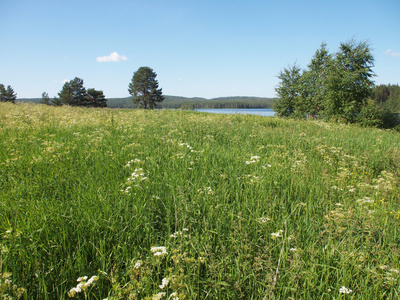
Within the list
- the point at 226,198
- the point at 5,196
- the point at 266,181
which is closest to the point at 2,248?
the point at 5,196

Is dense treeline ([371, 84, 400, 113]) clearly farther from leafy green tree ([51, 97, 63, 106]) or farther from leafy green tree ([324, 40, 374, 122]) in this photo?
leafy green tree ([51, 97, 63, 106])

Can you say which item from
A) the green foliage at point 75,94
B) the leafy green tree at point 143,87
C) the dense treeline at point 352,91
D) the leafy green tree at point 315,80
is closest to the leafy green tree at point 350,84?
the dense treeline at point 352,91

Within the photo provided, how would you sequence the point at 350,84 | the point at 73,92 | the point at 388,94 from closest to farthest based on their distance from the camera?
1. the point at 350,84
2. the point at 73,92
3. the point at 388,94

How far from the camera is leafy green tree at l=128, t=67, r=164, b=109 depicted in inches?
2726

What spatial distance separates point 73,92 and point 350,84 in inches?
2720

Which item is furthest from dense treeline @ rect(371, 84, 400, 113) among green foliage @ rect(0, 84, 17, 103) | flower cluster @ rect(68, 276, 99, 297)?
green foliage @ rect(0, 84, 17, 103)

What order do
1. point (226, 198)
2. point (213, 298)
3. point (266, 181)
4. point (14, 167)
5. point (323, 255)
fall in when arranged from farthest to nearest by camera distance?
point (14, 167) < point (266, 181) < point (226, 198) < point (323, 255) < point (213, 298)

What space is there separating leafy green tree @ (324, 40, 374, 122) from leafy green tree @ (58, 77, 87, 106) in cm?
6557

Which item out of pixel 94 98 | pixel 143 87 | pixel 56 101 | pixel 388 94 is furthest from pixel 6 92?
pixel 388 94

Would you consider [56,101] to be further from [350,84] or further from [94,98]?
[350,84]

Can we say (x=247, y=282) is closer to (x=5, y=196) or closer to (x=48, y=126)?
(x=5, y=196)

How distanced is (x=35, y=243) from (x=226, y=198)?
199 cm

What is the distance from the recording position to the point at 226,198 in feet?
8.94

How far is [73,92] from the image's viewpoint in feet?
208
